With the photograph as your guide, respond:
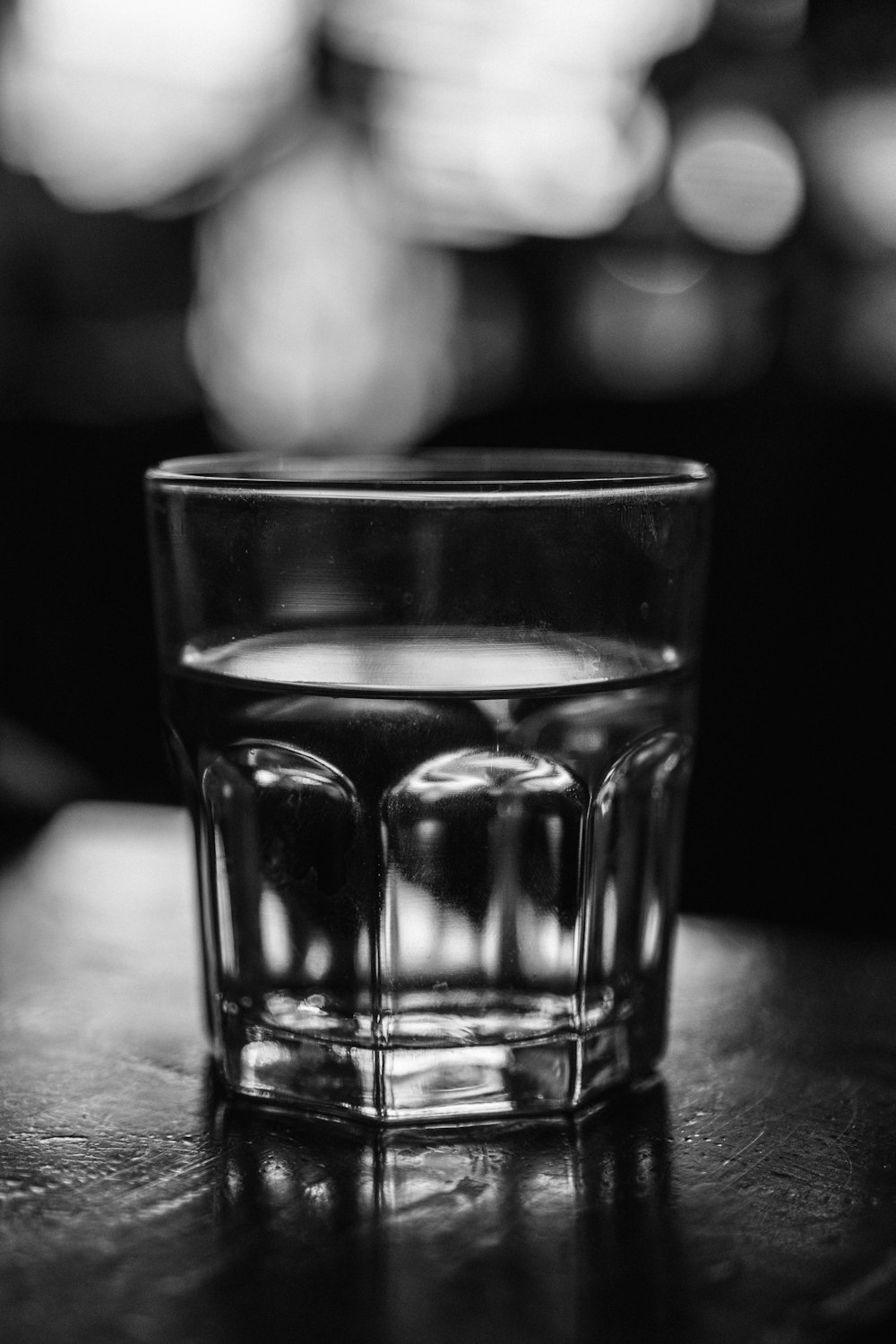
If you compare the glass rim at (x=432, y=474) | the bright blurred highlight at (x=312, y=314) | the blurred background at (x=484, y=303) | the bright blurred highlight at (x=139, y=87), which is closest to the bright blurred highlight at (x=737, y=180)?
the blurred background at (x=484, y=303)

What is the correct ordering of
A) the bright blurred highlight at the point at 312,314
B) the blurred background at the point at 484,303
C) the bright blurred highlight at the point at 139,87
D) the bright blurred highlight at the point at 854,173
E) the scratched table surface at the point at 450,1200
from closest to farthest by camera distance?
the scratched table surface at the point at 450,1200 < the blurred background at the point at 484,303 < the bright blurred highlight at the point at 139,87 < the bright blurred highlight at the point at 312,314 < the bright blurred highlight at the point at 854,173

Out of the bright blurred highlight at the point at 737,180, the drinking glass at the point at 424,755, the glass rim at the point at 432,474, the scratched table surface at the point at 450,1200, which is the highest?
the bright blurred highlight at the point at 737,180

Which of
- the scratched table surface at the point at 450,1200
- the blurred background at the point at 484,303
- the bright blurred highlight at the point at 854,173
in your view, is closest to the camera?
the scratched table surface at the point at 450,1200

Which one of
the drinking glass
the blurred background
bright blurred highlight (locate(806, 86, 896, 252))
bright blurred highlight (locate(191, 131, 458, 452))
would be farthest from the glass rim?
bright blurred highlight (locate(806, 86, 896, 252))

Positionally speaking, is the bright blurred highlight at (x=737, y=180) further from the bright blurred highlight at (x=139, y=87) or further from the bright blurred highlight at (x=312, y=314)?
the bright blurred highlight at (x=139, y=87)

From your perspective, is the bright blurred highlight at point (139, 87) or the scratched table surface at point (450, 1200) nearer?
the scratched table surface at point (450, 1200)

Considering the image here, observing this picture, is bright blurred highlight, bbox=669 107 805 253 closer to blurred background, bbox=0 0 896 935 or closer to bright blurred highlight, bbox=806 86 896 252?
blurred background, bbox=0 0 896 935

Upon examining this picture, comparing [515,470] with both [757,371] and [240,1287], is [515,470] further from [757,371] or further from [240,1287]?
[757,371]

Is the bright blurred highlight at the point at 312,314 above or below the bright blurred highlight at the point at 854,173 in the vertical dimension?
below
